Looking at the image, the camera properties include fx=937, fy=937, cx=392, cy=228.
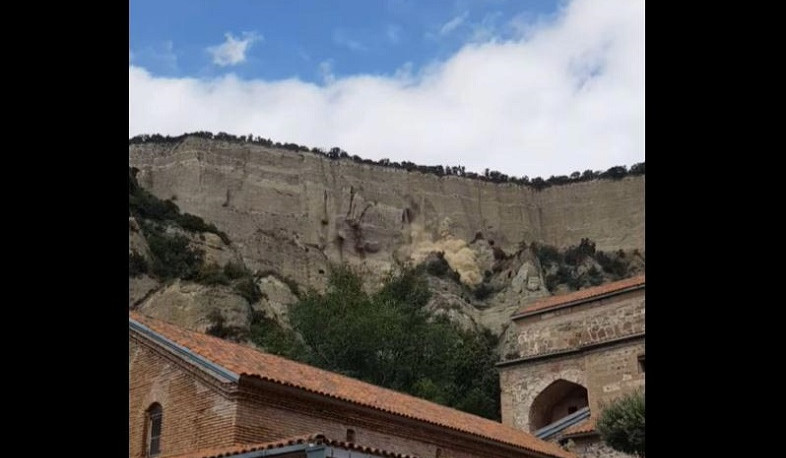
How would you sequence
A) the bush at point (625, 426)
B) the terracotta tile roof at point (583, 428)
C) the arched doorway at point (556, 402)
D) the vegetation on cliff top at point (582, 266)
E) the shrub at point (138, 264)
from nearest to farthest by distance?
the bush at point (625, 426)
the terracotta tile roof at point (583, 428)
the arched doorway at point (556, 402)
the shrub at point (138, 264)
the vegetation on cliff top at point (582, 266)

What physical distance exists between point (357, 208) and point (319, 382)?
240 ft

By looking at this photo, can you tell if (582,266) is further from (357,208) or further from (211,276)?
(211,276)

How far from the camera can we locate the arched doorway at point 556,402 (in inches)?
1115

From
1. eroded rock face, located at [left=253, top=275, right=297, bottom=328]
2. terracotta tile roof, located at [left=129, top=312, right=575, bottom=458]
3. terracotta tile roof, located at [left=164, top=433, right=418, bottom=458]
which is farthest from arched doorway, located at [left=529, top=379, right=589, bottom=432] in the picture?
eroded rock face, located at [left=253, top=275, right=297, bottom=328]

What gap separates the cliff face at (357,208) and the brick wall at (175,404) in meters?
61.6

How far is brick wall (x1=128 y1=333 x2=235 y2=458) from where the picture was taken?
15078mm

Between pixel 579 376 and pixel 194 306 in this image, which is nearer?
pixel 579 376

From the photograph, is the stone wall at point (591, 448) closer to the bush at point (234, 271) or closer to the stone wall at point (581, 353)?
the stone wall at point (581, 353)

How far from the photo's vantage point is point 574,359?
1089 inches

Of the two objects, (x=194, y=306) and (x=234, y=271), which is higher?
(x=234, y=271)

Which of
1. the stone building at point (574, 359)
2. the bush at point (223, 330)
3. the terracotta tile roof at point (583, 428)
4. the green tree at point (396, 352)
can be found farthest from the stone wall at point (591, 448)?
the bush at point (223, 330)

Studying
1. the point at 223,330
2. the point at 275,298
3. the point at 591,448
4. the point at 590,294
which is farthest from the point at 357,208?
the point at 591,448

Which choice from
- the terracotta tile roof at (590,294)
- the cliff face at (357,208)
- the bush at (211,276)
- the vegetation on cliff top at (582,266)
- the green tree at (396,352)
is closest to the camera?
the terracotta tile roof at (590,294)
